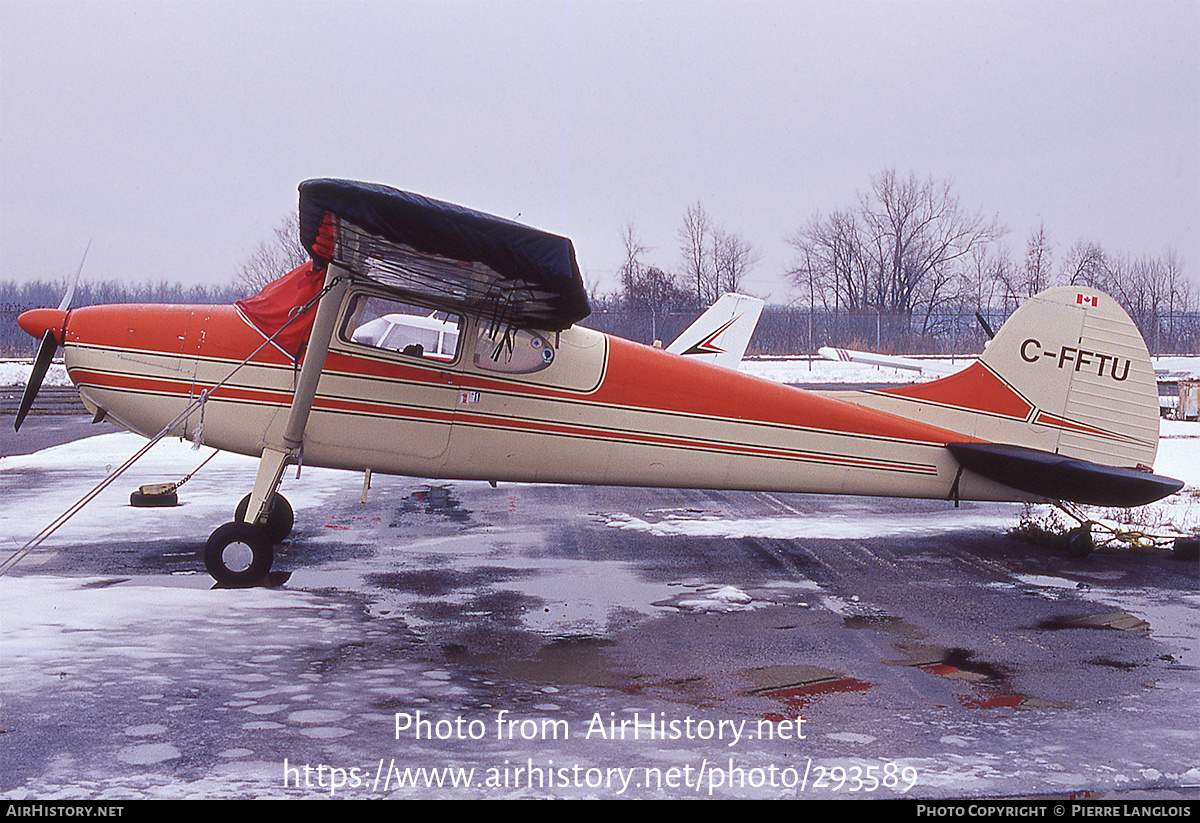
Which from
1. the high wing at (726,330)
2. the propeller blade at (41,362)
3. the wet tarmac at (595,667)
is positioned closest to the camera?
the wet tarmac at (595,667)

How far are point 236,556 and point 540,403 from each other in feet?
8.00

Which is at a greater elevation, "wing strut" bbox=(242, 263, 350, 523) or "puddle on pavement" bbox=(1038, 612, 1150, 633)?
"wing strut" bbox=(242, 263, 350, 523)

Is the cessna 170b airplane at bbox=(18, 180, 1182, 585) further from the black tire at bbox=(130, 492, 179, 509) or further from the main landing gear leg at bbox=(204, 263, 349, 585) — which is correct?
the black tire at bbox=(130, 492, 179, 509)

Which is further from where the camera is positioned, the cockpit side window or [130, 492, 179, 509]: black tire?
[130, 492, 179, 509]: black tire

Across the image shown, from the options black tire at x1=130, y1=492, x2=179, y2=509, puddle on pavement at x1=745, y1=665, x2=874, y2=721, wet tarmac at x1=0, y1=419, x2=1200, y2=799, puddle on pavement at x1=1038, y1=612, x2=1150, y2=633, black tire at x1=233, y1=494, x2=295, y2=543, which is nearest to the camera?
wet tarmac at x1=0, y1=419, x2=1200, y2=799

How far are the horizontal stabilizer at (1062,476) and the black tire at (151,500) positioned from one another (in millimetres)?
7804

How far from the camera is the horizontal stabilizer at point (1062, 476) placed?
300 inches

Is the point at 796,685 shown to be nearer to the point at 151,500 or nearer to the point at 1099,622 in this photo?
the point at 1099,622

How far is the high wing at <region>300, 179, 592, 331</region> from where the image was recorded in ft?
17.7

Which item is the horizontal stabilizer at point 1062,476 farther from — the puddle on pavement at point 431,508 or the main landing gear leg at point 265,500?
the main landing gear leg at point 265,500

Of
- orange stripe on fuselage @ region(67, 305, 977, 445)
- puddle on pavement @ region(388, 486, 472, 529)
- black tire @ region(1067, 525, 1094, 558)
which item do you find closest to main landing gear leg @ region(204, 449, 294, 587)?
orange stripe on fuselage @ region(67, 305, 977, 445)

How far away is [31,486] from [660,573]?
8299 mm

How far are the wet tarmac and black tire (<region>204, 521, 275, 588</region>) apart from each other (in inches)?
9.0

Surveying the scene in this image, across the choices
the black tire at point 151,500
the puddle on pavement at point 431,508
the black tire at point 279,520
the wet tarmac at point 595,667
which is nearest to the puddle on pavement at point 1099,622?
the wet tarmac at point 595,667
